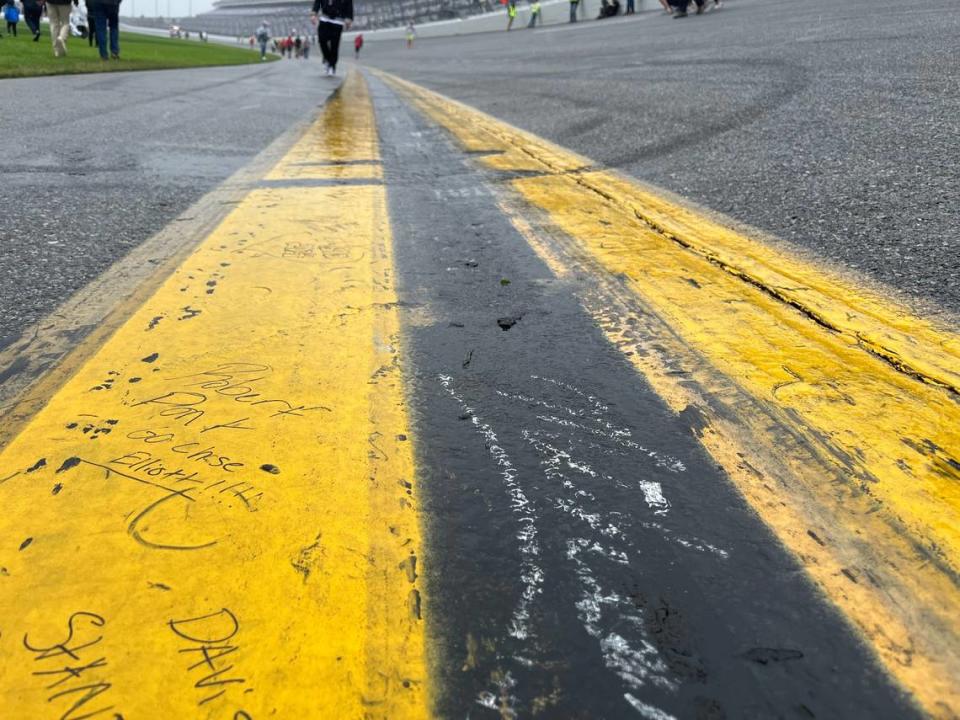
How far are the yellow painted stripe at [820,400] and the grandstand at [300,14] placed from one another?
5801 centimetres

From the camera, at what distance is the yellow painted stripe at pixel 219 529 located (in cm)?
93

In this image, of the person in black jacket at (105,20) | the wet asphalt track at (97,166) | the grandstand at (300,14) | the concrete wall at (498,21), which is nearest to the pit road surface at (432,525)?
the wet asphalt track at (97,166)

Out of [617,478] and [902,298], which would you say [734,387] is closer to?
[617,478]

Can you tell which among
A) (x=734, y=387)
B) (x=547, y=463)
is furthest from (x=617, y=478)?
(x=734, y=387)

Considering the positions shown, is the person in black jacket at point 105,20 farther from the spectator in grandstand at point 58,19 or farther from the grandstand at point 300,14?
the grandstand at point 300,14

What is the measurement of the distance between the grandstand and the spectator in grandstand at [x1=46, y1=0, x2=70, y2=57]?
146 feet

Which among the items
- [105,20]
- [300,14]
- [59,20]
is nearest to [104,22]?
[105,20]

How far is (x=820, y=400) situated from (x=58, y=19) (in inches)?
700

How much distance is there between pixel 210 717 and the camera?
0.88 metres

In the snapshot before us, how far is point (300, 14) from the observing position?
100 m

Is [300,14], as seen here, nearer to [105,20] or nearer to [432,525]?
[105,20]

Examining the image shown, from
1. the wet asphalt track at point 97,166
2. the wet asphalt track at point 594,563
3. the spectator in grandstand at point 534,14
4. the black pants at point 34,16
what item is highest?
the spectator in grandstand at point 534,14

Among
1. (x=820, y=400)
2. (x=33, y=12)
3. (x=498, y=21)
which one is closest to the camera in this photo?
(x=820, y=400)

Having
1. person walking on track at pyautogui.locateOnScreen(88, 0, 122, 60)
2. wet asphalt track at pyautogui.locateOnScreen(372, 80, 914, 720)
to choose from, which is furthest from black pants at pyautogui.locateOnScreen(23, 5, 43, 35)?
wet asphalt track at pyautogui.locateOnScreen(372, 80, 914, 720)
